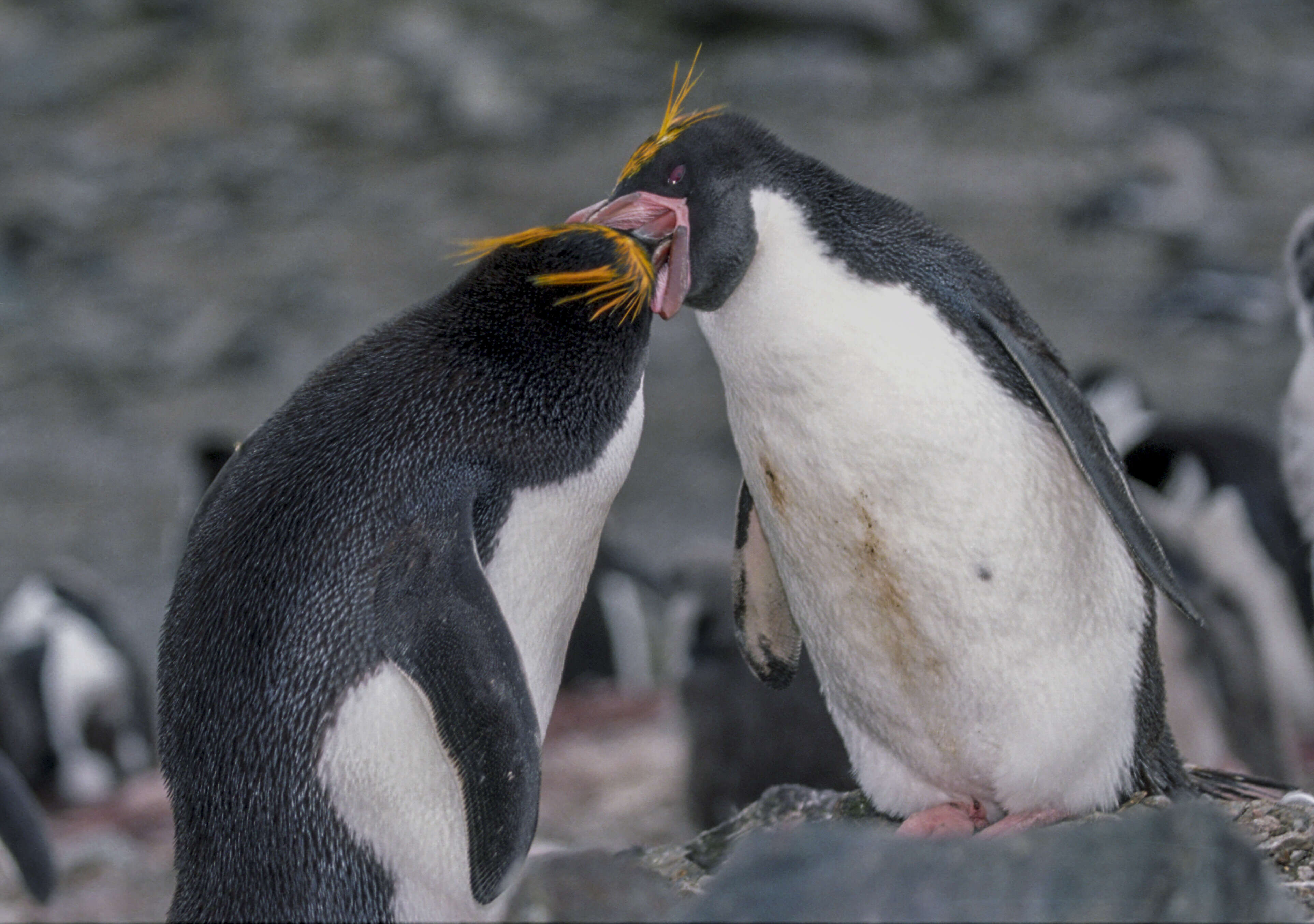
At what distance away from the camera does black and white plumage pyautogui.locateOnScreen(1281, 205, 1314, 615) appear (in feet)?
15.1

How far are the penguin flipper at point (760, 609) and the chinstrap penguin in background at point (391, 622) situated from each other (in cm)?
54

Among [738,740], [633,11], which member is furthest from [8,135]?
[738,740]

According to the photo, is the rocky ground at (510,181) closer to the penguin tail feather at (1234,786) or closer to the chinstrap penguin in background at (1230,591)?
the chinstrap penguin in background at (1230,591)

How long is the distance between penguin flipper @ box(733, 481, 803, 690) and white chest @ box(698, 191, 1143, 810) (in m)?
0.30

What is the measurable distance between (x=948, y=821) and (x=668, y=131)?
132 centimetres

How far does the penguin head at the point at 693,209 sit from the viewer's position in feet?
8.39

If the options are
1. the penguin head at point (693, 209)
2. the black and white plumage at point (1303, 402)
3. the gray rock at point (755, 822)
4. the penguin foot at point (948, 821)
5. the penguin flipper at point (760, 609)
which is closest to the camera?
the penguin head at point (693, 209)

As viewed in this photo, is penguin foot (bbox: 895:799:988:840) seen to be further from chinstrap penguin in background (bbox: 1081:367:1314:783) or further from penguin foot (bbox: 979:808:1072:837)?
chinstrap penguin in background (bbox: 1081:367:1314:783)

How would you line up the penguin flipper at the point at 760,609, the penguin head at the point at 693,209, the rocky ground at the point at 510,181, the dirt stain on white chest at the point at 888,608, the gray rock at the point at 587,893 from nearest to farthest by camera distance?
the gray rock at the point at 587,893 → the penguin head at the point at 693,209 → the dirt stain on white chest at the point at 888,608 → the penguin flipper at the point at 760,609 → the rocky ground at the point at 510,181

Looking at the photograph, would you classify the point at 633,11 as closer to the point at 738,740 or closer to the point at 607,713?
the point at 607,713

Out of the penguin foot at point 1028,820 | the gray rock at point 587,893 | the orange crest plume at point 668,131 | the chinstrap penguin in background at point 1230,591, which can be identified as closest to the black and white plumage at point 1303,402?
the chinstrap penguin in background at point 1230,591

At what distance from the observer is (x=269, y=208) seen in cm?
1301

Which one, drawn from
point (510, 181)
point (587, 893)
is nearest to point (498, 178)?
point (510, 181)

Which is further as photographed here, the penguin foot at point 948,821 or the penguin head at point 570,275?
the penguin foot at point 948,821
